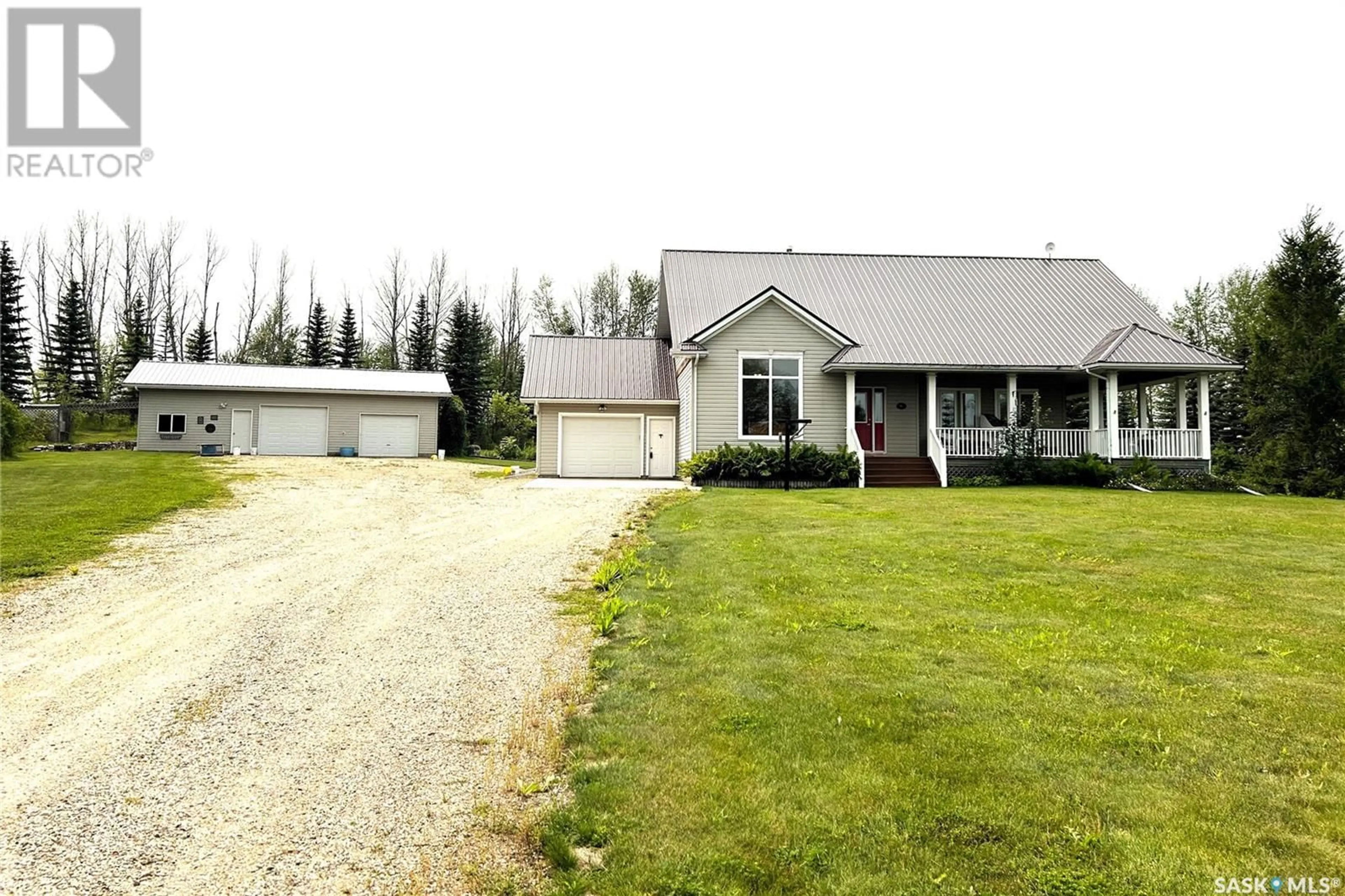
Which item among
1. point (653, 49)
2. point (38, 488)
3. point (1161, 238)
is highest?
point (1161, 238)

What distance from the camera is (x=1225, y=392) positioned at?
100ft

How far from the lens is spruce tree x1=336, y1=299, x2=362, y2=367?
45625 millimetres

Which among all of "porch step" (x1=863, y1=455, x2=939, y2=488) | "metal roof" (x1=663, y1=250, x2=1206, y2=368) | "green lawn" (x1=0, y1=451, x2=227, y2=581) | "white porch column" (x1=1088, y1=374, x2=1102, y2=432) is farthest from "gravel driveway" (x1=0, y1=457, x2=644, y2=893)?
"white porch column" (x1=1088, y1=374, x2=1102, y2=432)

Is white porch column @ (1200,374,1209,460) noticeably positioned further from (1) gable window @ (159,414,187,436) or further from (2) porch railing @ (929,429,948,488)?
(1) gable window @ (159,414,187,436)

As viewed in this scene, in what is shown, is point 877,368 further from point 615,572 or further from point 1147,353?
point 615,572

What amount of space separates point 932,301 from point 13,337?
161 ft

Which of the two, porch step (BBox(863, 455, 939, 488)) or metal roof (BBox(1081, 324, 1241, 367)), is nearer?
metal roof (BBox(1081, 324, 1241, 367))

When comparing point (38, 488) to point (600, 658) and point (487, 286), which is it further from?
point (487, 286)

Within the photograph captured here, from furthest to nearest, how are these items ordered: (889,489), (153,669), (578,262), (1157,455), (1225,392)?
(578,262) → (1225,392) → (1157,455) → (889,489) → (153,669)

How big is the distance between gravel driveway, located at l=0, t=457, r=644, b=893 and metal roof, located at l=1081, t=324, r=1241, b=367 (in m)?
15.5

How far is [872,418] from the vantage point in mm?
20109

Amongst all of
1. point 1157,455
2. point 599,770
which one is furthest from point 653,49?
point 1157,455

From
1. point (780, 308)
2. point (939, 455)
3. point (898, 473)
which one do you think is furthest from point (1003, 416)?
point (780, 308)

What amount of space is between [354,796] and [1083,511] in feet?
39.2
